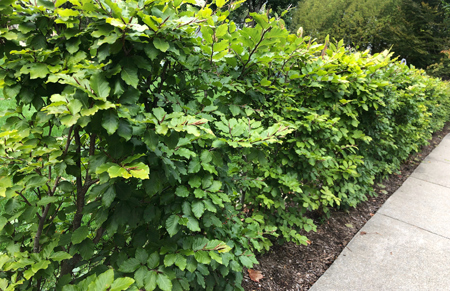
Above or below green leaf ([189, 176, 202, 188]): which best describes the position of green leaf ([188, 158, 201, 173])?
above

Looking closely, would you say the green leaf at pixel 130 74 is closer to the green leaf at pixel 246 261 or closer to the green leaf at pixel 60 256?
the green leaf at pixel 60 256

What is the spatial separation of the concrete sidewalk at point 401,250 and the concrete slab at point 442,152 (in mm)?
2588

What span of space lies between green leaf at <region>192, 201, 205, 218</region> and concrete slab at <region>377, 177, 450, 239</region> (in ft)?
11.2

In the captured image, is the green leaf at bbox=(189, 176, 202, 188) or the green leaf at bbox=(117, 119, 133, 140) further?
the green leaf at bbox=(189, 176, 202, 188)

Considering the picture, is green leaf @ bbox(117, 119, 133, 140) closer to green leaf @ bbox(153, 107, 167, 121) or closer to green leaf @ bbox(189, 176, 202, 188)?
green leaf @ bbox(153, 107, 167, 121)

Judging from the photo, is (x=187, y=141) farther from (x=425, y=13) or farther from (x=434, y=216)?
(x=425, y=13)

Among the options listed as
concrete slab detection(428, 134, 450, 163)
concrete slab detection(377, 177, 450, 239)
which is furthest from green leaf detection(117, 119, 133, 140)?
concrete slab detection(428, 134, 450, 163)

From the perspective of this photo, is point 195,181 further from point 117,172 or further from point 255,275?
point 255,275

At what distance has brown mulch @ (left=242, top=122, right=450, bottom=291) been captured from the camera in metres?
2.47

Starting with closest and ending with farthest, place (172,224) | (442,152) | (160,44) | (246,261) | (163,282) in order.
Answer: (160,44), (163,282), (172,224), (246,261), (442,152)

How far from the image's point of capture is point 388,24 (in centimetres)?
2602

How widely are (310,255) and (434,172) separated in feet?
14.7

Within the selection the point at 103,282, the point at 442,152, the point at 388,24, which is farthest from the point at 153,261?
the point at 388,24

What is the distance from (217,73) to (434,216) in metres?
3.91
